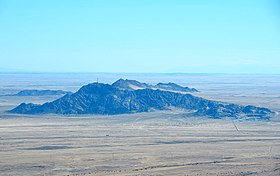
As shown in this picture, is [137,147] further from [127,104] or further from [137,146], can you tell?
[127,104]

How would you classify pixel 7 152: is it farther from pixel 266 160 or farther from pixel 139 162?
pixel 266 160

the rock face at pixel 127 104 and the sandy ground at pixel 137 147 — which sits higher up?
the rock face at pixel 127 104

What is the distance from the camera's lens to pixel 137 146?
40500mm

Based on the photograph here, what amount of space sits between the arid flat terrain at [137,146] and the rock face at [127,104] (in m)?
5.03

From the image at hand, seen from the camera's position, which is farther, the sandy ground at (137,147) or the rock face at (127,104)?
the rock face at (127,104)

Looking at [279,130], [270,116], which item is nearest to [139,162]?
[279,130]

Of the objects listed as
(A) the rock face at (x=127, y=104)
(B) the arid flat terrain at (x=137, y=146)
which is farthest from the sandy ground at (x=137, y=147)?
(A) the rock face at (x=127, y=104)

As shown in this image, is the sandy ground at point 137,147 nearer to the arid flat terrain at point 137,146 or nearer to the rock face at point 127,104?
the arid flat terrain at point 137,146

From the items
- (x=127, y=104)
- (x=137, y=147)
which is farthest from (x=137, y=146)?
(x=127, y=104)

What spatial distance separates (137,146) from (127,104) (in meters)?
31.1

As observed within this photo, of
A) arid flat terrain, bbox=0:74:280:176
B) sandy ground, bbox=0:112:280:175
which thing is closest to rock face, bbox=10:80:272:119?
arid flat terrain, bbox=0:74:280:176

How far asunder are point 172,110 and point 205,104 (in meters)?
5.07

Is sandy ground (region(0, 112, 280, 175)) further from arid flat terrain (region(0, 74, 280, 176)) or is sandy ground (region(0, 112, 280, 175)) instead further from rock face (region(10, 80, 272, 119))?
rock face (region(10, 80, 272, 119))

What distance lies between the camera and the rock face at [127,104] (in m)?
67.0
